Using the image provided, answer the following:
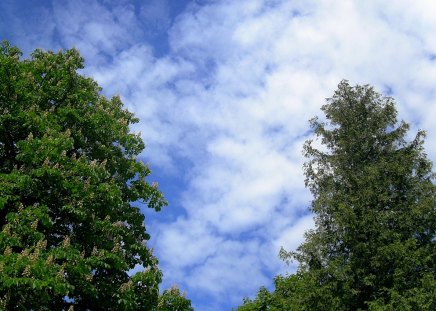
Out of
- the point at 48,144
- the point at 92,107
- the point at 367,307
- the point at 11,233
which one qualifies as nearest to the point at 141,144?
the point at 92,107

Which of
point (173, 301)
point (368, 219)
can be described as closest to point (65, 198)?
point (173, 301)

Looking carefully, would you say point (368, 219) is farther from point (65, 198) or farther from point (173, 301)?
point (65, 198)

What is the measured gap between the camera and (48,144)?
52.6ft

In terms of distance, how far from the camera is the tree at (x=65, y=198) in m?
13.9

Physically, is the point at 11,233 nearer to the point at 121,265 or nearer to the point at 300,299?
the point at 121,265

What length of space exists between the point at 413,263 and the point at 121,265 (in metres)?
16.1

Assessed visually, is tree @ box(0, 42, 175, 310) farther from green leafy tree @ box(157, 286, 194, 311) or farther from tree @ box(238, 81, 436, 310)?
tree @ box(238, 81, 436, 310)

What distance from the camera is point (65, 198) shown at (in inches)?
651

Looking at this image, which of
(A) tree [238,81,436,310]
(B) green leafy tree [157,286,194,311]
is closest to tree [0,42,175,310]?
(B) green leafy tree [157,286,194,311]

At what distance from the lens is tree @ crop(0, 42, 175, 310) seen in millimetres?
13906

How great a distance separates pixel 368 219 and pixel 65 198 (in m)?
16.9

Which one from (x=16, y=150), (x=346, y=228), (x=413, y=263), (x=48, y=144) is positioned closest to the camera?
(x=48, y=144)

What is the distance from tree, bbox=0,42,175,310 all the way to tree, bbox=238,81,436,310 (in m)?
11.6

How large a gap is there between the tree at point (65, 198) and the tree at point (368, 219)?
11.6 meters
